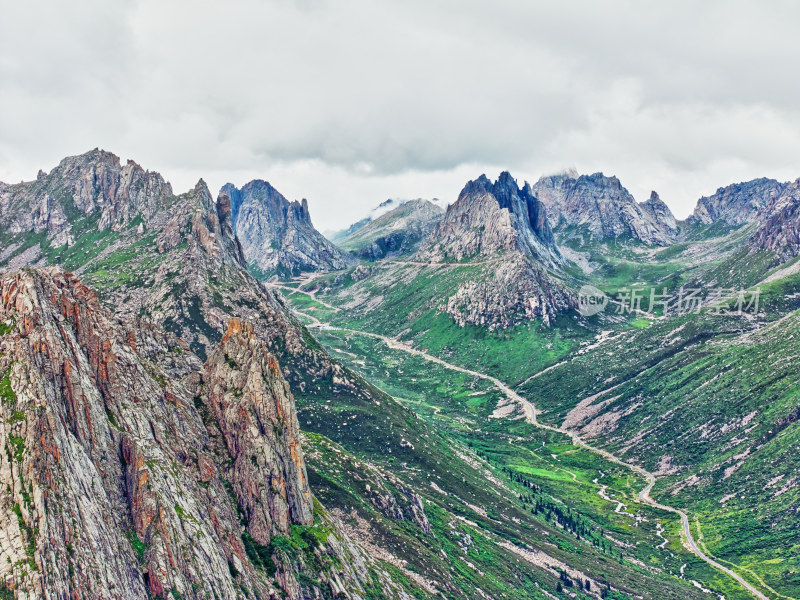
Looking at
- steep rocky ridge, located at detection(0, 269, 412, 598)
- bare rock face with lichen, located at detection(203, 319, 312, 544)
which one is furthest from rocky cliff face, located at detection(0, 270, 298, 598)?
bare rock face with lichen, located at detection(203, 319, 312, 544)

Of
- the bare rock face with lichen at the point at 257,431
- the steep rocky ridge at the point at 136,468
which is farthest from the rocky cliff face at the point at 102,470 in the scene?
the bare rock face with lichen at the point at 257,431

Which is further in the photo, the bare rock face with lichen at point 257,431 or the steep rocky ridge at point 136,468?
the bare rock face with lichen at point 257,431

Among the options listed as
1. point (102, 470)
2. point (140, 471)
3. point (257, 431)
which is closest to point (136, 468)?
point (140, 471)

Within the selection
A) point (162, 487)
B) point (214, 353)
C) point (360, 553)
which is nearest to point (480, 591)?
point (360, 553)

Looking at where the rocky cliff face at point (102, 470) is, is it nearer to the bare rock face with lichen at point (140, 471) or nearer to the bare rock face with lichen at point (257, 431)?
the bare rock face with lichen at point (140, 471)

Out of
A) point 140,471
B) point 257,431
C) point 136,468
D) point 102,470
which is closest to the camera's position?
point 102,470

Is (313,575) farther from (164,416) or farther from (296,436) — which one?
(164,416)

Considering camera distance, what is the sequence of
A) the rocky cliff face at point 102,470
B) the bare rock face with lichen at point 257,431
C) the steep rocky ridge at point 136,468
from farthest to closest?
1. the bare rock face with lichen at point 257,431
2. the steep rocky ridge at point 136,468
3. the rocky cliff face at point 102,470

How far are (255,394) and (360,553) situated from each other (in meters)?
39.0

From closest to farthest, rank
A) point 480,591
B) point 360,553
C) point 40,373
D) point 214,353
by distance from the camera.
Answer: point 40,373, point 214,353, point 360,553, point 480,591

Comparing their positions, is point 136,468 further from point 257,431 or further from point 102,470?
point 257,431

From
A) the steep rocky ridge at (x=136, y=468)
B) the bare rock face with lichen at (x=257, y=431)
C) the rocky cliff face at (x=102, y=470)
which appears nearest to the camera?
the rocky cliff face at (x=102, y=470)

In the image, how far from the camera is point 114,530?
2298 inches

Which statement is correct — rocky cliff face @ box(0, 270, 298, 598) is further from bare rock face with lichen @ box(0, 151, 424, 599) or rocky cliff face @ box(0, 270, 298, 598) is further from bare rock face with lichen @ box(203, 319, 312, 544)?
bare rock face with lichen @ box(203, 319, 312, 544)
